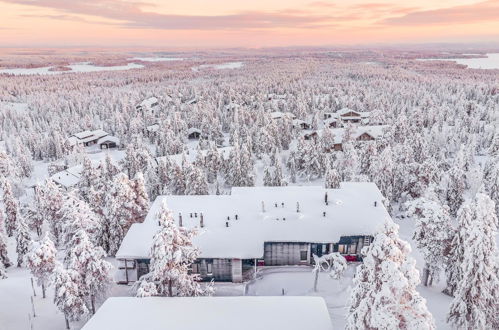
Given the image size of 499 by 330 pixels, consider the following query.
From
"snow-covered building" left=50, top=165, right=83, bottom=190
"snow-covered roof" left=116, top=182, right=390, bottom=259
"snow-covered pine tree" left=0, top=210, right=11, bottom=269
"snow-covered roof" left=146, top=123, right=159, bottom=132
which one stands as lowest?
"snow-covered pine tree" left=0, top=210, right=11, bottom=269

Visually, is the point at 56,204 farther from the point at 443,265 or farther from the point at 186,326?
the point at 443,265

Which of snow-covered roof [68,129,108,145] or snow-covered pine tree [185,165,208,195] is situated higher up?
snow-covered pine tree [185,165,208,195]

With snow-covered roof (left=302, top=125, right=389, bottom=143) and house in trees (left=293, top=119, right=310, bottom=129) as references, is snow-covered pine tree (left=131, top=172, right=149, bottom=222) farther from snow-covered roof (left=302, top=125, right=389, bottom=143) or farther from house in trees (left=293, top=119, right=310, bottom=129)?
house in trees (left=293, top=119, right=310, bottom=129)

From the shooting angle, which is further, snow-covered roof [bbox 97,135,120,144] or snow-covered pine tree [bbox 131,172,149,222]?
snow-covered roof [bbox 97,135,120,144]

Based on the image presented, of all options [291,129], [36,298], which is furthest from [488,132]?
[36,298]

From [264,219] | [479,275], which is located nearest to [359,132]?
[264,219]

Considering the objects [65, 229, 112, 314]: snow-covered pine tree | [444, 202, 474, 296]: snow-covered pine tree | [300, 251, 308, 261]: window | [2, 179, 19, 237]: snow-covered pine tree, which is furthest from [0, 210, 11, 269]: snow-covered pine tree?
[444, 202, 474, 296]: snow-covered pine tree

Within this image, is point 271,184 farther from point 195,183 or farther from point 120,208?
point 120,208
